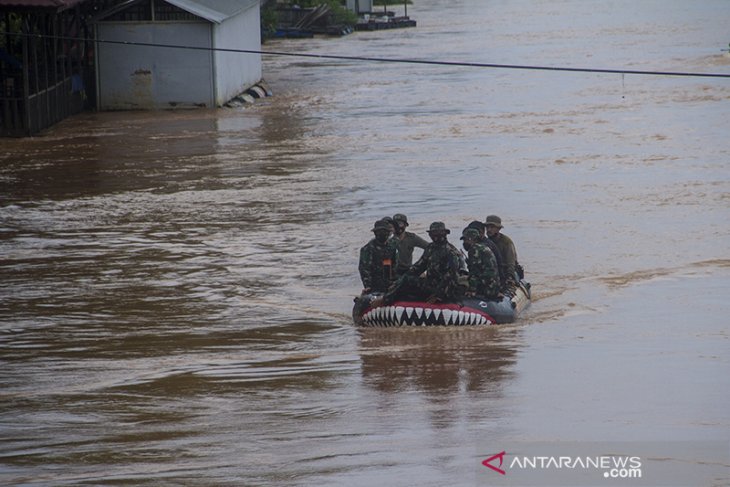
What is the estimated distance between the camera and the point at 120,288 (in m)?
19.9

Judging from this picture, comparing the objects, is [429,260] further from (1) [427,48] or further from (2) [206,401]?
(1) [427,48]

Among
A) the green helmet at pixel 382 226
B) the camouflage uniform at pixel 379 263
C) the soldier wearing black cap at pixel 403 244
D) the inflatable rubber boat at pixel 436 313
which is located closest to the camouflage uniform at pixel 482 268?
the inflatable rubber boat at pixel 436 313

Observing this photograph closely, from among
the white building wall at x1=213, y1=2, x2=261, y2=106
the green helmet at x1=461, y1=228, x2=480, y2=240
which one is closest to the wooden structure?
the white building wall at x1=213, y1=2, x2=261, y2=106

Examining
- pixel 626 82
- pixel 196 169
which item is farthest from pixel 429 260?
pixel 626 82

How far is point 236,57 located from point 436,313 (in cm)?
2784

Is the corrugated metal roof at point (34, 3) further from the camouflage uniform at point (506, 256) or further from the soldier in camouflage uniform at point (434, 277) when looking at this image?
the soldier in camouflage uniform at point (434, 277)

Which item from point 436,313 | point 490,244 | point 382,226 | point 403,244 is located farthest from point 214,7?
point 436,313

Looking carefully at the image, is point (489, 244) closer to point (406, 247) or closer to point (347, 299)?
point (406, 247)

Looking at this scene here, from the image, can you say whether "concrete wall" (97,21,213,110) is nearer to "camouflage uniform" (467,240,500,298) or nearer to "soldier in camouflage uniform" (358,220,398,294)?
"soldier in camouflage uniform" (358,220,398,294)

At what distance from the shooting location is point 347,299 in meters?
19.1

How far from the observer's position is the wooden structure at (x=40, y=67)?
33.8 meters

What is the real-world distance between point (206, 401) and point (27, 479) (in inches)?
107

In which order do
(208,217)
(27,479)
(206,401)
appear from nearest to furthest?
(27,479), (206,401), (208,217)

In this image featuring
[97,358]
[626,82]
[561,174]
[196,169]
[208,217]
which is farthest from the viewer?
[626,82]
